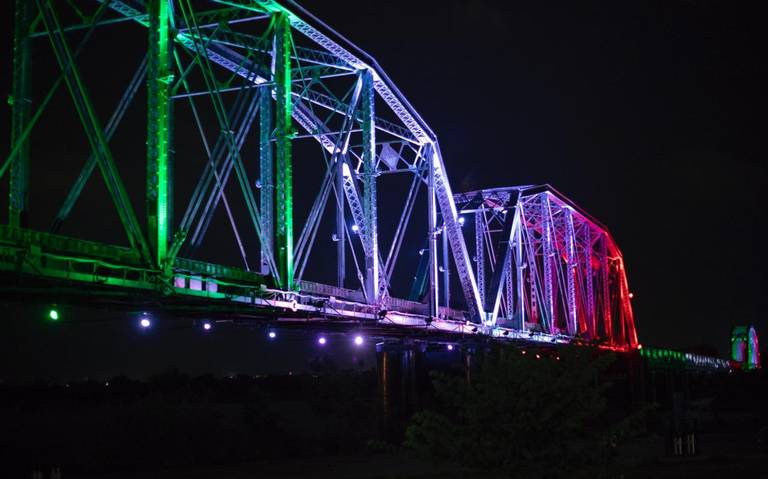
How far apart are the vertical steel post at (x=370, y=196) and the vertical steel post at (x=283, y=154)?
926 centimetres

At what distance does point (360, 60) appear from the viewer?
→ 148ft

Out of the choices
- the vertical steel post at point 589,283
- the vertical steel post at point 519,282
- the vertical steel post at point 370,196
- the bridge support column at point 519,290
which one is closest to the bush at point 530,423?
the vertical steel post at point 370,196

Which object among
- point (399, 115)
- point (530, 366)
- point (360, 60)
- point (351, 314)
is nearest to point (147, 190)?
point (530, 366)

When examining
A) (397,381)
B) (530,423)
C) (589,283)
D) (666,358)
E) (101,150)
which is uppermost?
(589,283)

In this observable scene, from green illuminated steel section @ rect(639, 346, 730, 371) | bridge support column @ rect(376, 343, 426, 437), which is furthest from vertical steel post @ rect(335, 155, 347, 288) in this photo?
green illuminated steel section @ rect(639, 346, 730, 371)

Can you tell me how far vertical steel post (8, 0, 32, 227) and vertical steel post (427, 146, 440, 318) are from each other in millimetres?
31510

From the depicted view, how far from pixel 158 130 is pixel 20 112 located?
4.13 metres

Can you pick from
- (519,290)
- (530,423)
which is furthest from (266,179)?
(519,290)

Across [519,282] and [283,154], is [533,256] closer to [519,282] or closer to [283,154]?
[519,282]

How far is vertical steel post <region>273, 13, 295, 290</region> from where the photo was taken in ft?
112

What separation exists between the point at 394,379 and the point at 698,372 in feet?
374

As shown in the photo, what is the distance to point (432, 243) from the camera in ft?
185

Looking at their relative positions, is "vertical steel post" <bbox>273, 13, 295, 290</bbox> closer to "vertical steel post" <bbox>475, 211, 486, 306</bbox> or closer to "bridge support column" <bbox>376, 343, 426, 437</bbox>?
"bridge support column" <bbox>376, 343, 426, 437</bbox>

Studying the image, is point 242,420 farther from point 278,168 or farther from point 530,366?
point 530,366
